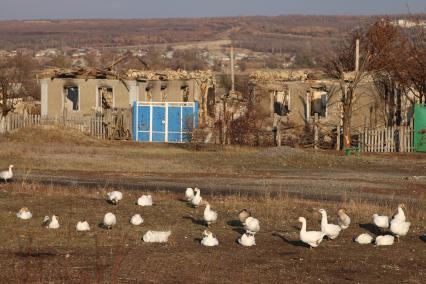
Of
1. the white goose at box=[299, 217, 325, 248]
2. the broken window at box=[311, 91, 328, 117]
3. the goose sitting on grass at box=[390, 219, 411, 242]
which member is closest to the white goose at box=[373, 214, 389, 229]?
the goose sitting on grass at box=[390, 219, 411, 242]

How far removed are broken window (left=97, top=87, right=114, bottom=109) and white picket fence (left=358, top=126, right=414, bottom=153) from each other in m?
13.7

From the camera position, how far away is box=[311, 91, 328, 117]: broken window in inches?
1930

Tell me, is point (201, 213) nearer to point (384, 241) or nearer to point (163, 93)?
point (384, 241)

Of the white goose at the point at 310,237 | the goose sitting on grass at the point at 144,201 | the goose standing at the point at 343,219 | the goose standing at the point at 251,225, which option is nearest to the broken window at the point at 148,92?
the goose sitting on grass at the point at 144,201

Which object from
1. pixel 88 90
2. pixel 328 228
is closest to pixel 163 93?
pixel 88 90

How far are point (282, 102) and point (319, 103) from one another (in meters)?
2.14

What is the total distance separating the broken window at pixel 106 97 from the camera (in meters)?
49.1

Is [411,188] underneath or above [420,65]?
underneath

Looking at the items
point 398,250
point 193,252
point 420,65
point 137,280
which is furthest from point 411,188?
point 420,65

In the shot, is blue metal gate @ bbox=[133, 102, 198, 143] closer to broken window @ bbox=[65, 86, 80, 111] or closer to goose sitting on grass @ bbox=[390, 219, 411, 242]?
broken window @ bbox=[65, 86, 80, 111]

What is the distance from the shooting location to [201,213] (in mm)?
20750

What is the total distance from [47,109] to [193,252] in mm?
33751

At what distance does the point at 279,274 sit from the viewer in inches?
577

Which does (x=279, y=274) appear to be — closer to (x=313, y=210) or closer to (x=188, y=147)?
(x=313, y=210)
